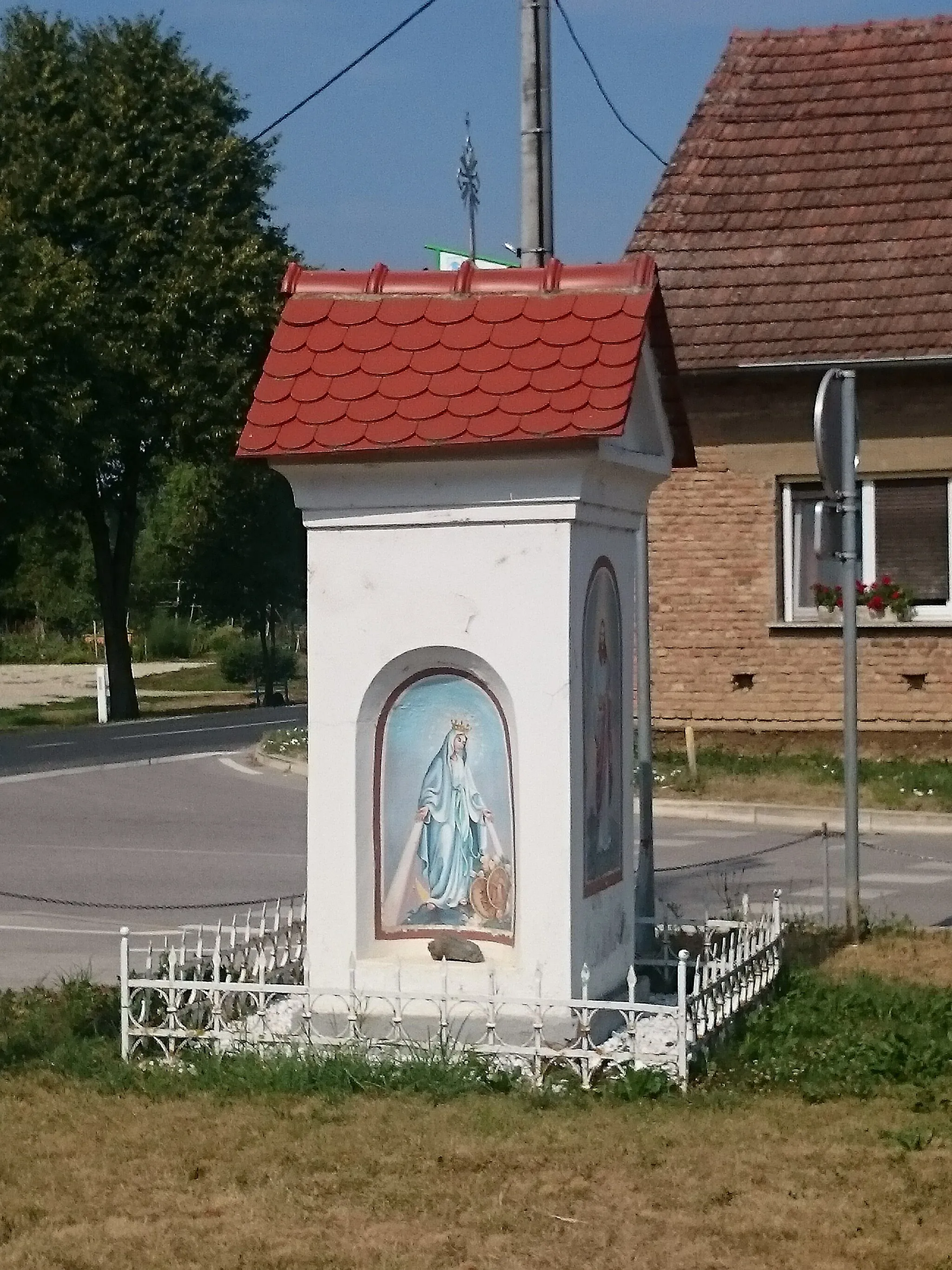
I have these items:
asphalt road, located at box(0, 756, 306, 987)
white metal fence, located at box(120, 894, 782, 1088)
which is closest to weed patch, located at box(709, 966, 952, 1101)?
white metal fence, located at box(120, 894, 782, 1088)

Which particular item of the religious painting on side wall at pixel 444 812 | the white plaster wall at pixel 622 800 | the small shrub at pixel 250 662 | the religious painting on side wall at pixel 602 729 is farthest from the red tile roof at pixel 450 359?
the small shrub at pixel 250 662

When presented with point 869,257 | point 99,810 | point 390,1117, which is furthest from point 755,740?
point 390,1117

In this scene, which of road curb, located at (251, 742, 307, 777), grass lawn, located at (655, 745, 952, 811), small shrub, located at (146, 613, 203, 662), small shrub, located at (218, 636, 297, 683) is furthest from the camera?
small shrub, located at (146, 613, 203, 662)

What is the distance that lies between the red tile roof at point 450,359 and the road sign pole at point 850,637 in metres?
2.42

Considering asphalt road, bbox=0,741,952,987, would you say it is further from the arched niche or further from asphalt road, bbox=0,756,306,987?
the arched niche

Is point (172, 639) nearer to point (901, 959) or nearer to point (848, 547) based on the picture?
point (848, 547)

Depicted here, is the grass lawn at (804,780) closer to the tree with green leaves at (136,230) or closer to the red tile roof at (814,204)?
the red tile roof at (814,204)

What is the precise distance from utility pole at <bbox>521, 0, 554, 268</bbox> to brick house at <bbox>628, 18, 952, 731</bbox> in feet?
34.5

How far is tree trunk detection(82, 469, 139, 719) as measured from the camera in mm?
40094

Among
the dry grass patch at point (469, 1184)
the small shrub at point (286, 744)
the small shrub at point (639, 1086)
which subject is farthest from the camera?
the small shrub at point (286, 744)

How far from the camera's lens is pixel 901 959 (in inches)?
383

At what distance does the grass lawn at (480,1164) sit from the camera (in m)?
5.30

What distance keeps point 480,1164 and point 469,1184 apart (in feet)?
0.68

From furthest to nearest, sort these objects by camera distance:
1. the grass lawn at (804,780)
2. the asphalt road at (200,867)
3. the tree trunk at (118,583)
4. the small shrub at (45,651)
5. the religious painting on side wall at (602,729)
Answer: the small shrub at (45,651) → the tree trunk at (118,583) → the grass lawn at (804,780) → the asphalt road at (200,867) → the religious painting on side wall at (602,729)
